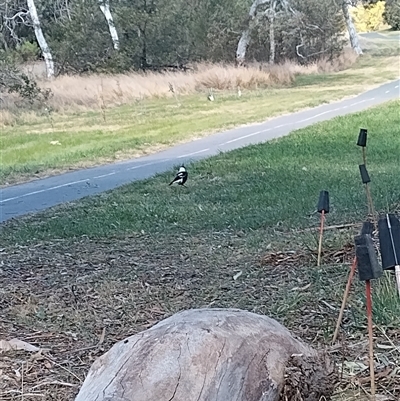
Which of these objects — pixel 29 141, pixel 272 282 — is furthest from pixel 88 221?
pixel 29 141

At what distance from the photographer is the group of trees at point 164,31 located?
Result: 3156cm

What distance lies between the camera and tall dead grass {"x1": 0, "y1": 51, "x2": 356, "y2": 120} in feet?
78.3

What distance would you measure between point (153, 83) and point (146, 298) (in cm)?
2226

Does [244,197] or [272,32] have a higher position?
[244,197]

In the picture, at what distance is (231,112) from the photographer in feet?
67.3

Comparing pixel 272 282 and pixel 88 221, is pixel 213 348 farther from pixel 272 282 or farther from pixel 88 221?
pixel 88 221

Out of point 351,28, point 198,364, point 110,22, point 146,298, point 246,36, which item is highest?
point 198,364

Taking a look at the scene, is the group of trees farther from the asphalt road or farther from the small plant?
the asphalt road

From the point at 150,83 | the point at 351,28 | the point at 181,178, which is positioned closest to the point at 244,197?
the point at 181,178

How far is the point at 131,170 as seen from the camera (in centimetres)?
1220

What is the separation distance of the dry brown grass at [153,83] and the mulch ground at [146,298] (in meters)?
17.2

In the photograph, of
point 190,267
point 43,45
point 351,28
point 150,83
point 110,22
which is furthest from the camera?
point 351,28

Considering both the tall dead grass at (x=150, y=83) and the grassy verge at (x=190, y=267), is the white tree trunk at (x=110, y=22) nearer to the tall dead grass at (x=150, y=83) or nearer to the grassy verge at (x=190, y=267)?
the tall dead grass at (x=150, y=83)

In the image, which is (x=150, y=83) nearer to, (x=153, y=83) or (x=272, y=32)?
(x=153, y=83)
